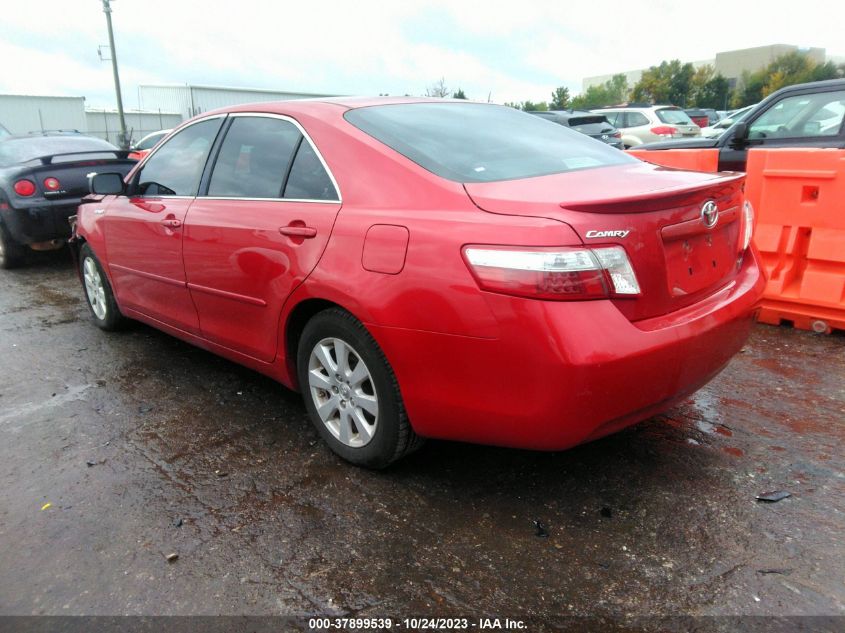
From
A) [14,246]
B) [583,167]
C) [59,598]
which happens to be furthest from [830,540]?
[14,246]

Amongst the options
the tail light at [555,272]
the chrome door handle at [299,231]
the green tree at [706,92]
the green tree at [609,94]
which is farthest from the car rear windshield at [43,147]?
the green tree at [609,94]

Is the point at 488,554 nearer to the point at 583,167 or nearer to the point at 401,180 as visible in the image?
the point at 401,180

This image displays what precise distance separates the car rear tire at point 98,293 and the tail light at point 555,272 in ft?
11.9

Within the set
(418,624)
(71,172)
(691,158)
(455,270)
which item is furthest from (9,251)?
(418,624)

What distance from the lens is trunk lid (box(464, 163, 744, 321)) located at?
232 cm

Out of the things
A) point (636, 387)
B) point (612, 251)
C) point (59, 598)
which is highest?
point (612, 251)

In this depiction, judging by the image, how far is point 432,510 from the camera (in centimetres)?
273

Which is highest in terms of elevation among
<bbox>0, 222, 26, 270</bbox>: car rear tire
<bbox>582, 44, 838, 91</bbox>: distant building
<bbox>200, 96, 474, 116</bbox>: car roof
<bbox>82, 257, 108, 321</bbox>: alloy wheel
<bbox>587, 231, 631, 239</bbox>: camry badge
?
<bbox>582, 44, 838, 91</bbox>: distant building

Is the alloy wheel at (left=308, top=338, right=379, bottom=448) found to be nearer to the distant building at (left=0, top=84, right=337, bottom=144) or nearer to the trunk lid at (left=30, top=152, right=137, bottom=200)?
the trunk lid at (left=30, top=152, right=137, bottom=200)

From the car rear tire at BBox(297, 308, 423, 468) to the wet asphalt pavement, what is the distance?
0.16m

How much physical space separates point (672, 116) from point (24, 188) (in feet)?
51.7

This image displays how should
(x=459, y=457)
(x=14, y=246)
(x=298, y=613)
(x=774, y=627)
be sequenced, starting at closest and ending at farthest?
(x=774, y=627), (x=298, y=613), (x=459, y=457), (x=14, y=246)

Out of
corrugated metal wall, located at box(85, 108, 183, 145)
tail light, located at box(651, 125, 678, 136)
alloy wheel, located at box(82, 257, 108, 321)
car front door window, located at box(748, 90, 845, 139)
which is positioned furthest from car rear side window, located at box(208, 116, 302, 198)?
corrugated metal wall, located at box(85, 108, 183, 145)

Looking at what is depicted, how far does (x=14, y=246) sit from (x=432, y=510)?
7.14 metres
